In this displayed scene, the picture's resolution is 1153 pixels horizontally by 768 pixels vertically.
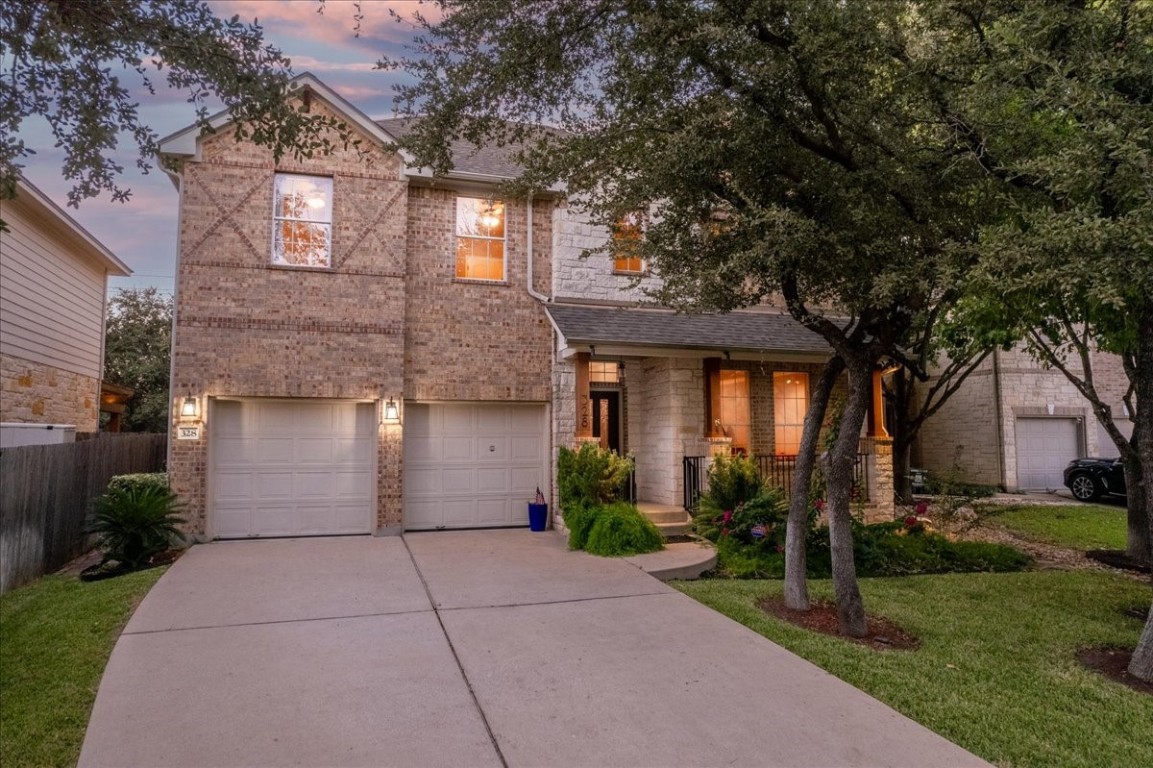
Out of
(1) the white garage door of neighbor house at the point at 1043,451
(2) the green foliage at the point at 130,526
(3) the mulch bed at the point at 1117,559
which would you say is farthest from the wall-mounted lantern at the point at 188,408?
(1) the white garage door of neighbor house at the point at 1043,451

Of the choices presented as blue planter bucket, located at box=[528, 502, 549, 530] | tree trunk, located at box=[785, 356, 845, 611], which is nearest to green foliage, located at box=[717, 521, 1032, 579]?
tree trunk, located at box=[785, 356, 845, 611]

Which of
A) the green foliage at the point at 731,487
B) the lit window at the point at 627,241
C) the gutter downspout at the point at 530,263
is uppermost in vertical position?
the gutter downspout at the point at 530,263

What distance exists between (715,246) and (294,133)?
3815 millimetres

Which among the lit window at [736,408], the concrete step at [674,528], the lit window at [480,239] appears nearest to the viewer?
the concrete step at [674,528]

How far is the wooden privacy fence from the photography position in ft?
26.0

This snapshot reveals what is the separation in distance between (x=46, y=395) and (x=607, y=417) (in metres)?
10.8

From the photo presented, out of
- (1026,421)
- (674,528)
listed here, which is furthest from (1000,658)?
(1026,421)

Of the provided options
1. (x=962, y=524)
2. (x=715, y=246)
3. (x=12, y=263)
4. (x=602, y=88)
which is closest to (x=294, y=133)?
(x=602, y=88)

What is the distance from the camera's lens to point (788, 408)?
1322 centimetres

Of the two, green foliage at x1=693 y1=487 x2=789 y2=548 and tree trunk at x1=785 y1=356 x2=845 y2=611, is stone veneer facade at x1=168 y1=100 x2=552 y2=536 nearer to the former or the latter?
green foliage at x1=693 y1=487 x2=789 y2=548

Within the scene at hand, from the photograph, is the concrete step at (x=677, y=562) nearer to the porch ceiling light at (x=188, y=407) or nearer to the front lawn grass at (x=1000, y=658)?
the front lawn grass at (x=1000, y=658)

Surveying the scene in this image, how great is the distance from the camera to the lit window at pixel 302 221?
10812 millimetres

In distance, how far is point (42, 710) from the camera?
14.5 ft

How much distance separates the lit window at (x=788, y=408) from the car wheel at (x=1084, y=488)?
7317 millimetres
